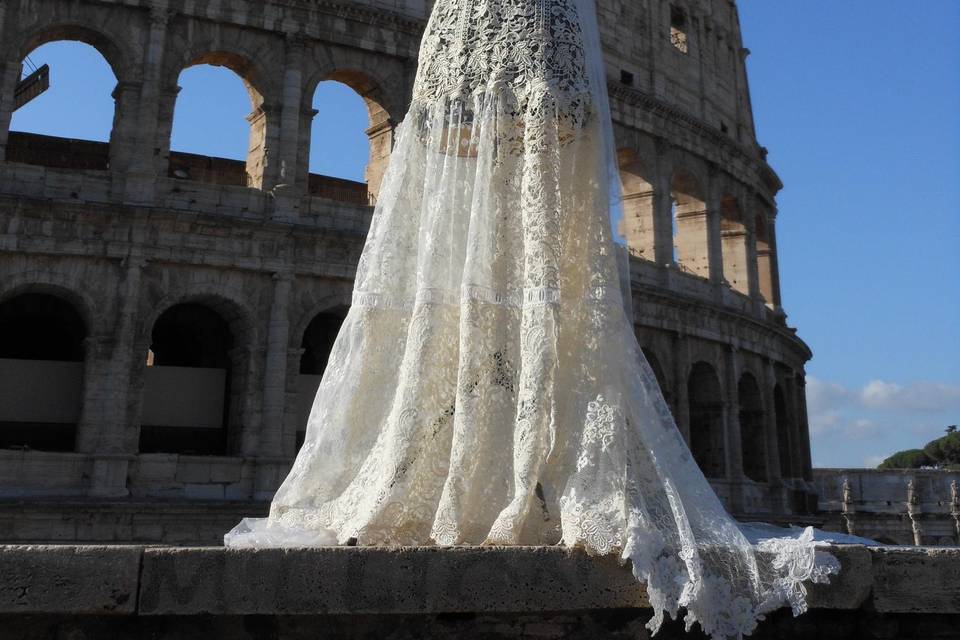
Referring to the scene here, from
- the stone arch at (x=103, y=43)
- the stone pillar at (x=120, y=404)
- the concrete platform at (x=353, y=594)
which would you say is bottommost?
the concrete platform at (x=353, y=594)

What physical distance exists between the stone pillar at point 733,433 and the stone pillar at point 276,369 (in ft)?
32.7

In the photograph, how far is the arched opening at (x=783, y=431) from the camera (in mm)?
23181

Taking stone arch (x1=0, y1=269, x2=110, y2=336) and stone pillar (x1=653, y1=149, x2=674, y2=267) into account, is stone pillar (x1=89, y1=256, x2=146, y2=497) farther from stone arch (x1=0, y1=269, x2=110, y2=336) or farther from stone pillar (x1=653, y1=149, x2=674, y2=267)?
stone pillar (x1=653, y1=149, x2=674, y2=267)

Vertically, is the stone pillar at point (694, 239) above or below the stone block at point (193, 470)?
above

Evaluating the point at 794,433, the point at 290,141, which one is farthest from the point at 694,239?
the point at 290,141

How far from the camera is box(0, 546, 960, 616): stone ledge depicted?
2.54 m

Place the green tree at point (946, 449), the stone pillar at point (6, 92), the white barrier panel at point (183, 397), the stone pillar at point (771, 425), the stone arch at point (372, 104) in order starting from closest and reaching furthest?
the stone pillar at point (6, 92) → the white barrier panel at point (183, 397) → the stone arch at point (372, 104) → the stone pillar at point (771, 425) → the green tree at point (946, 449)

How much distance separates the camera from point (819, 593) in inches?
114

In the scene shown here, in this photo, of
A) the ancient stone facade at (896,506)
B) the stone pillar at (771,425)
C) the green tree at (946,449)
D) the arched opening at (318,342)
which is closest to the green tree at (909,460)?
the green tree at (946,449)

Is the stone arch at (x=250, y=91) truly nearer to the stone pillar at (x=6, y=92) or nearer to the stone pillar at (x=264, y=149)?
Result: the stone pillar at (x=264, y=149)

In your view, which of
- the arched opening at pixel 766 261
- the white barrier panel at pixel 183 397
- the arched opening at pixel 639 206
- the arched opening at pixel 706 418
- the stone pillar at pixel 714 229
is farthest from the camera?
the arched opening at pixel 766 261

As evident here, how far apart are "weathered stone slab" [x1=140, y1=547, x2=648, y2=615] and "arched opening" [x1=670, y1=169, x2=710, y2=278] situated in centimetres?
1841

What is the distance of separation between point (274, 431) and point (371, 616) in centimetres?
1162

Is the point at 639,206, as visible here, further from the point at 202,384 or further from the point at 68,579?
the point at 68,579
